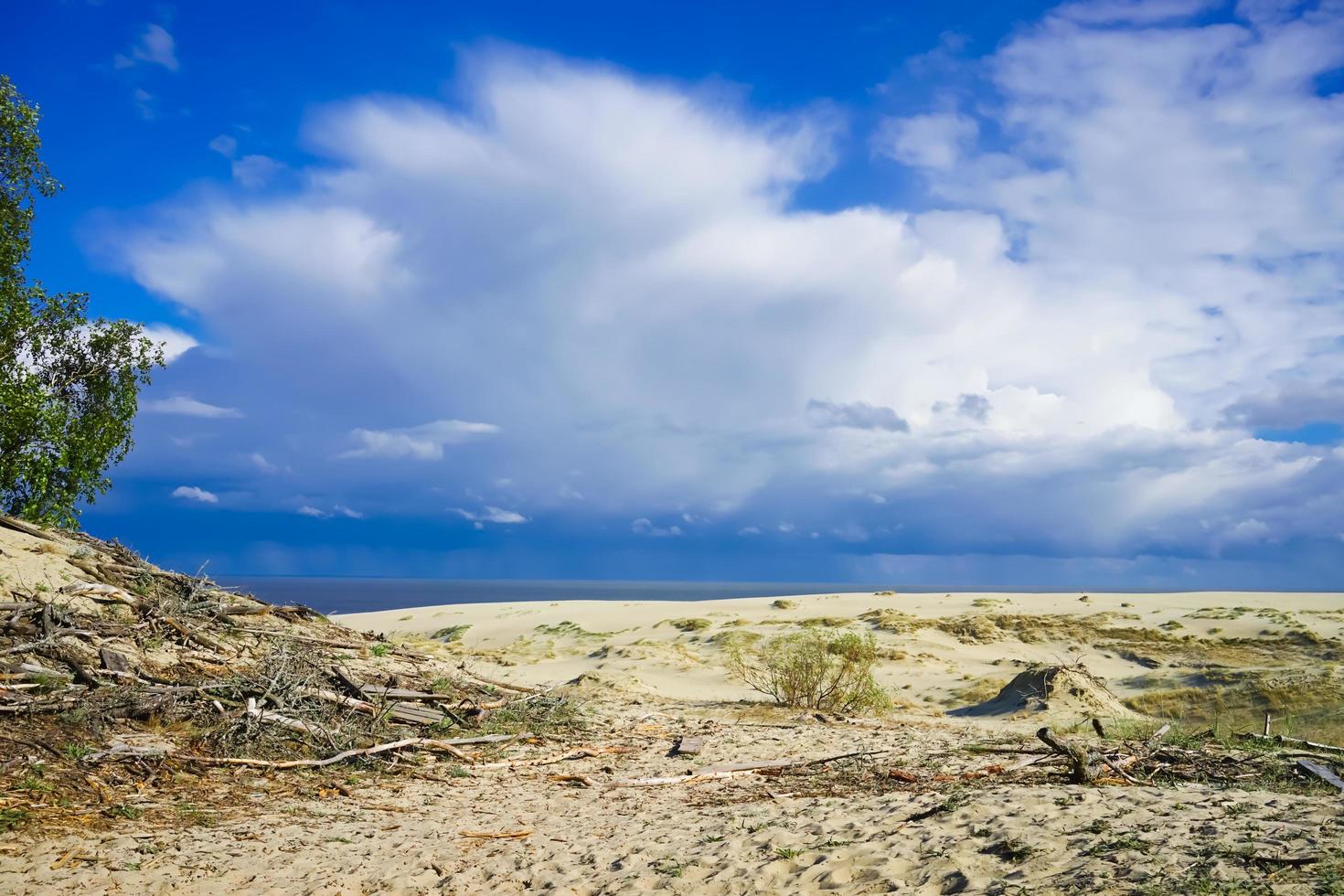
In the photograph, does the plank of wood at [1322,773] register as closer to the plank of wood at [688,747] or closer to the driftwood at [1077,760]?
the driftwood at [1077,760]

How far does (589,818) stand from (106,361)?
1833cm

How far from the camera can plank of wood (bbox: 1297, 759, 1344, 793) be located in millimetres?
6855

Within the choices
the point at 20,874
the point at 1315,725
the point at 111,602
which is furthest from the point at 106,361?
the point at 1315,725

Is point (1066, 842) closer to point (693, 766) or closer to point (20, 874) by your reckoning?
point (693, 766)

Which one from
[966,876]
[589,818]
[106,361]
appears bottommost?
[589,818]

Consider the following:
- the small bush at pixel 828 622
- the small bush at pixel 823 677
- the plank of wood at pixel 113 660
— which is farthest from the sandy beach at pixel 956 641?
the plank of wood at pixel 113 660

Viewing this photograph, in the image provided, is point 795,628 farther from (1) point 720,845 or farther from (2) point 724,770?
(1) point 720,845

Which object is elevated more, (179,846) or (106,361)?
(106,361)

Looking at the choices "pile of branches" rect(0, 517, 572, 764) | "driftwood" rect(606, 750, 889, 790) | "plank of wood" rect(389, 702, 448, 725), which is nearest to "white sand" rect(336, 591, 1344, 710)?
"pile of branches" rect(0, 517, 572, 764)

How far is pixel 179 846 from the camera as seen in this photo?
6.86m

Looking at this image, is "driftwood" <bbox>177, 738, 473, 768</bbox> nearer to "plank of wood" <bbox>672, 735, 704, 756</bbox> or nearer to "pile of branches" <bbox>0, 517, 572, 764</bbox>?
"pile of branches" <bbox>0, 517, 572, 764</bbox>

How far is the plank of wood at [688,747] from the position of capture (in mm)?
10820

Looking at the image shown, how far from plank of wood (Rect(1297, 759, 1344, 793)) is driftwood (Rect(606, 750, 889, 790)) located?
4.01 m

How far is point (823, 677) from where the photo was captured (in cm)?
1501
